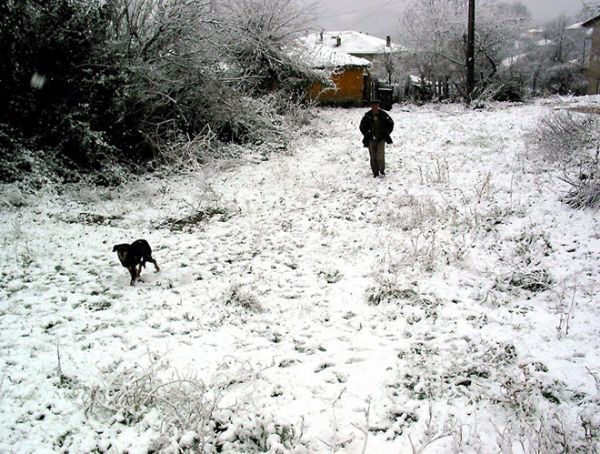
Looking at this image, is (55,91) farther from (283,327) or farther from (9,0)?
(283,327)

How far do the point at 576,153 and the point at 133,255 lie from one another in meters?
9.19

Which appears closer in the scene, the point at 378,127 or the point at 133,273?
the point at 133,273

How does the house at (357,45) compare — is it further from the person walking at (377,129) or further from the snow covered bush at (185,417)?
the snow covered bush at (185,417)

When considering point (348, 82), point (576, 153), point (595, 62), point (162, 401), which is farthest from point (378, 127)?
point (595, 62)

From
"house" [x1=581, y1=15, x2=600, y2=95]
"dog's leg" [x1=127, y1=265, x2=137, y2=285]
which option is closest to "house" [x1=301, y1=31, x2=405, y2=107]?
"house" [x1=581, y1=15, x2=600, y2=95]

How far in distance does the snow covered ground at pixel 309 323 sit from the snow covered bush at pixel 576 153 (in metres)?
0.41

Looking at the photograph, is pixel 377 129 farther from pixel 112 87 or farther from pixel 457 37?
pixel 457 37

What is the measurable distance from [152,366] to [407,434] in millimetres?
2554

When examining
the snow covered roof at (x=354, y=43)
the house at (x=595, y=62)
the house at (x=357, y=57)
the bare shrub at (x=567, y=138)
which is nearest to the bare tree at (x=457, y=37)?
the house at (x=357, y=57)

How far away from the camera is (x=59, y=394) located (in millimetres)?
4023

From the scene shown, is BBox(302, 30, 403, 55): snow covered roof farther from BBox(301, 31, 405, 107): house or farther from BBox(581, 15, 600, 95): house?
BBox(581, 15, 600, 95): house

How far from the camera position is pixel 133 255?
6172 mm

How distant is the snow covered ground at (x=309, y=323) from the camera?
367cm

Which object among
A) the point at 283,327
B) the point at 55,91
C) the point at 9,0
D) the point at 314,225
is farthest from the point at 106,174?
the point at 283,327
